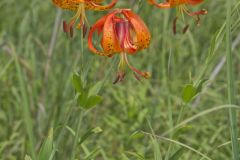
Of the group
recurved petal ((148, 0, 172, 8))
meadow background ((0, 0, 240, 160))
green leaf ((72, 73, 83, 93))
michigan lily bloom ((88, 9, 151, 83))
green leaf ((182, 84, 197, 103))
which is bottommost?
meadow background ((0, 0, 240, 160))

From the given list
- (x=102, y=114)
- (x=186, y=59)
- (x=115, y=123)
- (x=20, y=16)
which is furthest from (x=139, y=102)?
(x=20, y=16)

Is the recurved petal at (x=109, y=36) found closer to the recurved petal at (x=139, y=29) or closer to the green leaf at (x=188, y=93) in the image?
the recurved petal at (x=139, y=29)

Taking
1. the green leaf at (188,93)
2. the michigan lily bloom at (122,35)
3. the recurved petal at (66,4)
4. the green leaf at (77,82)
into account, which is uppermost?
the recurved petal at (66,4)

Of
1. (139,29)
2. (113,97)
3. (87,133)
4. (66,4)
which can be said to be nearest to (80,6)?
(66,4)

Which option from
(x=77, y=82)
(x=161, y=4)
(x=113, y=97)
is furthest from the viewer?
(x=113, y=97)

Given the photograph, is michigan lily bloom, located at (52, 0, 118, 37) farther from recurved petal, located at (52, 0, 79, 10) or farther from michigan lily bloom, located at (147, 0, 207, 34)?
michigan lily bloom, located at (147, 0, 207, 34)

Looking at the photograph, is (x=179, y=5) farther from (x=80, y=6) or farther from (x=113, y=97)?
(x=113, y=97)

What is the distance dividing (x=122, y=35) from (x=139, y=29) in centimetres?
4

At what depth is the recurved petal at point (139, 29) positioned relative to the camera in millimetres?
1231

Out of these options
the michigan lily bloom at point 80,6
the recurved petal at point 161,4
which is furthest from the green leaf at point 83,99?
the recurved petal at point 161,4

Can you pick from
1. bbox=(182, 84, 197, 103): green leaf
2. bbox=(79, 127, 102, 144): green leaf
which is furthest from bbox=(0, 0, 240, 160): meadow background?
bbox=(182, 84, 197, 103): green leaf

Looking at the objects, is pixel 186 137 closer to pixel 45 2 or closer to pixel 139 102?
pixel 139 102

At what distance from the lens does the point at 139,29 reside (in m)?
1.25

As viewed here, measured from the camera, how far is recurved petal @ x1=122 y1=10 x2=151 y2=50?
4.04ft
